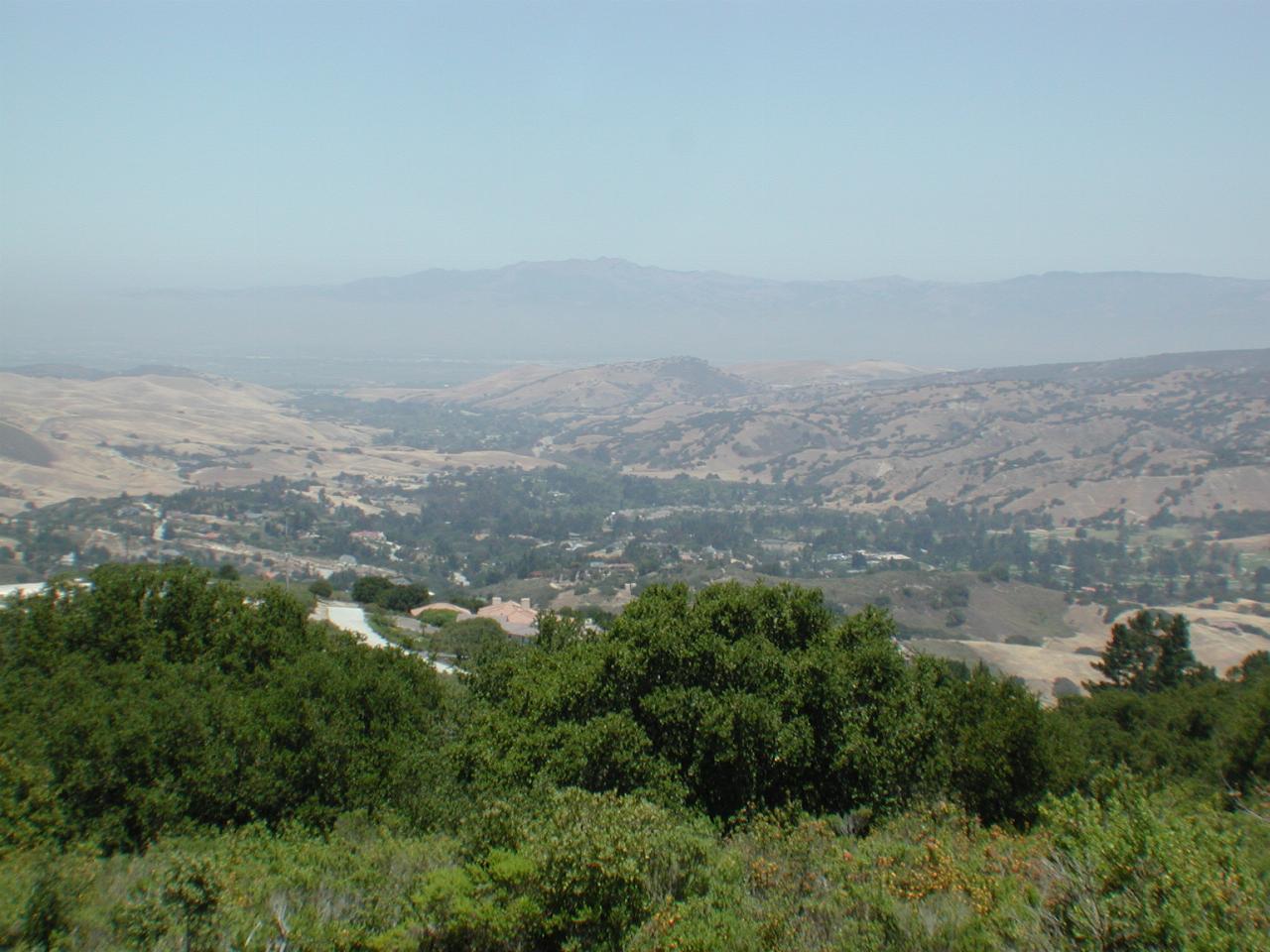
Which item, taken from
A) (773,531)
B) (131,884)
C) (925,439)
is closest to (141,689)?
(131,884)

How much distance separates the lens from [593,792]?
9.51 meters

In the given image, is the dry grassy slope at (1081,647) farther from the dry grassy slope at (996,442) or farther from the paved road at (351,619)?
the dry grassy slope at (996,442)

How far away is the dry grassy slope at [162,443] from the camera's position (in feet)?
208

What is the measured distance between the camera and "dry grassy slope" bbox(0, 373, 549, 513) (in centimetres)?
6325

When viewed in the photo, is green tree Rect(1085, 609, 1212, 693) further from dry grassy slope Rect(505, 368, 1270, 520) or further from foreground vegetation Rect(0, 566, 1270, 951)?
dry grassy slope Rect(505, 368, 1270, 520)

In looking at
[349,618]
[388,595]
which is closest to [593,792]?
[349,618]

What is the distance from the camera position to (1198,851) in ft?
20.0

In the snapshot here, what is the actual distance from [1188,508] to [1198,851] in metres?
76.3

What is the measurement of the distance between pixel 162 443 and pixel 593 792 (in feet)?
264

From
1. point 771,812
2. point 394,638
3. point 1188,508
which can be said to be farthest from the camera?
point 1188,508

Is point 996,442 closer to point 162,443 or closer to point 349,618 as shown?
point 162,443

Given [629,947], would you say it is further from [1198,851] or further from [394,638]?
[394,638]

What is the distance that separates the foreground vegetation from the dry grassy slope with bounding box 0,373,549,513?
46465 mm

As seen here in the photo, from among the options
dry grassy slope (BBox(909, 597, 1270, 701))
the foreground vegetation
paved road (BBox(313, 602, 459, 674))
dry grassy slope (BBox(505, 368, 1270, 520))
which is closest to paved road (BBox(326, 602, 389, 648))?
paved road (BBox(313, 602, 459, 674))
